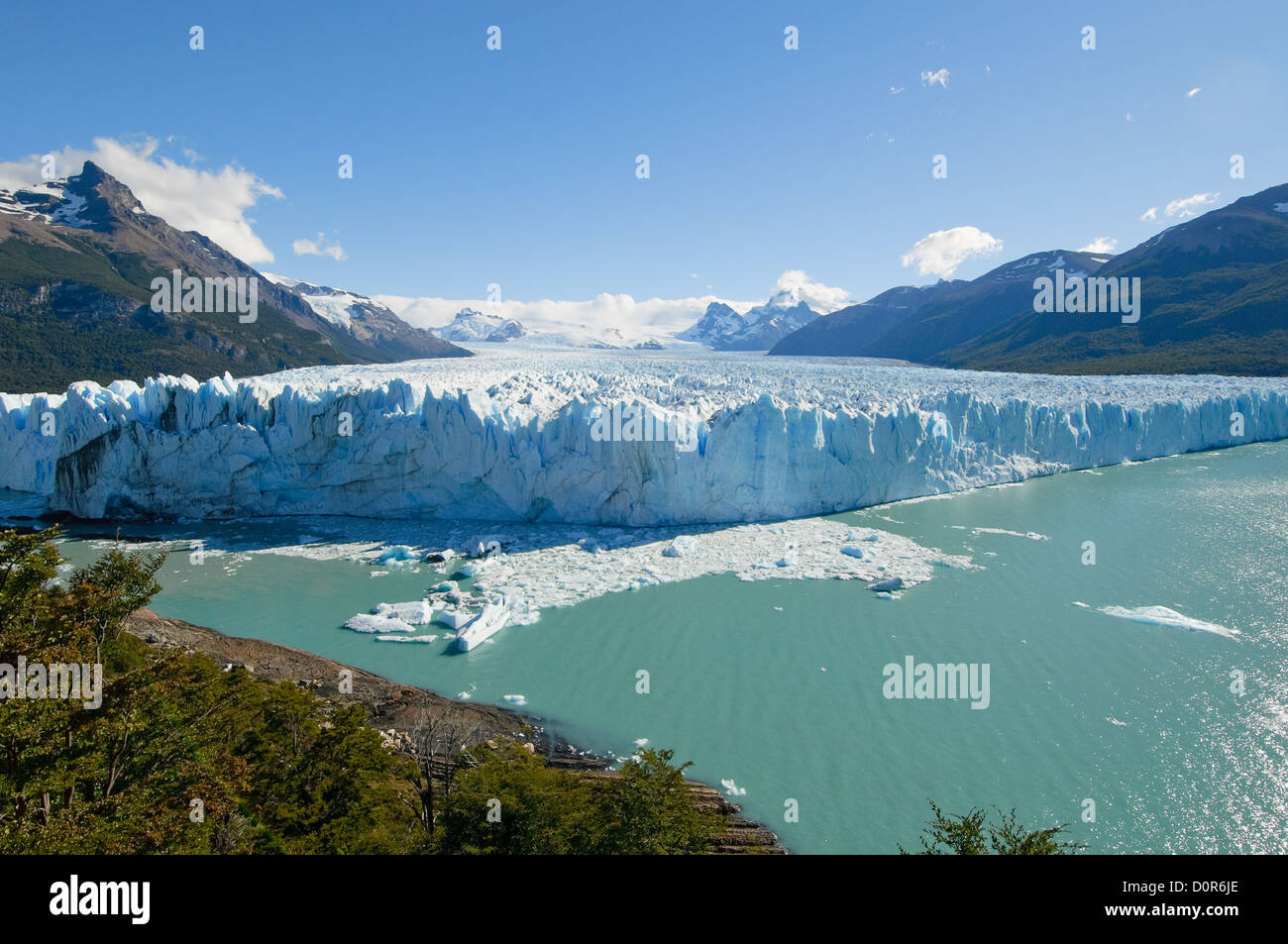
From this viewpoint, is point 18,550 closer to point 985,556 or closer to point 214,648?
point 214,648

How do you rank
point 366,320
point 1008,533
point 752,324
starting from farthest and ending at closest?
point 752,324 → point 366,320 → point 1008,533

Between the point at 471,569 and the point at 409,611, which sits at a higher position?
the point at 471,569

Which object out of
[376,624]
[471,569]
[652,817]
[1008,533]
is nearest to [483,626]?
[376,624]

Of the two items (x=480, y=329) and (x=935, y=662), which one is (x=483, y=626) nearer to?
(x=935, y=662)

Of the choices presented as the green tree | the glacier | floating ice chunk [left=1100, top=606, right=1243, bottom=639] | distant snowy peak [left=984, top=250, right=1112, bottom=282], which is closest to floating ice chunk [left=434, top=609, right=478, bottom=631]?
the glacier

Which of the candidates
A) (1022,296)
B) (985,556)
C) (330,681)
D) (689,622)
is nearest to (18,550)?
(330,681)
